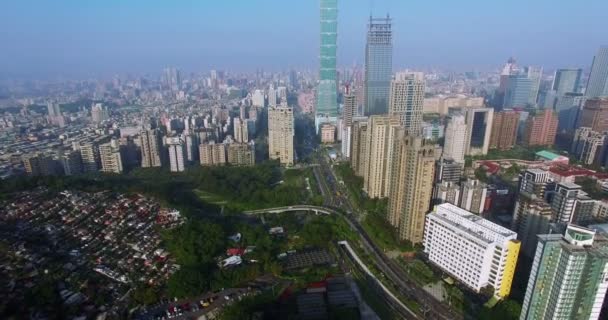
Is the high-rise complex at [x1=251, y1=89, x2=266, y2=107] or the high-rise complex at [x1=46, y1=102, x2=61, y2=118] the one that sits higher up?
the high-rise complex at [x1=251, y1=89, x2=266, y2=107]

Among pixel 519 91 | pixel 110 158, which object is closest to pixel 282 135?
pixel 110 158

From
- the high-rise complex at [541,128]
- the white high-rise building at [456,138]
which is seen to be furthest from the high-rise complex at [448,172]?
the high-rise complex at [541,128]

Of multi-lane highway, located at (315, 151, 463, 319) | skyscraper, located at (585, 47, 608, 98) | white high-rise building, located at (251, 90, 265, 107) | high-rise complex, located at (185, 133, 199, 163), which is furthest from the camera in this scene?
white high-rise building, located at (251, 90, 265, 107)

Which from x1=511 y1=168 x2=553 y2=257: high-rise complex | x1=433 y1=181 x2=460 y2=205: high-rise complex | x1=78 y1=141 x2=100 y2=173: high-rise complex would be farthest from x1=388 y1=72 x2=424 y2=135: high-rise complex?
x1=78 y1=141 x2=100 y2=173: high-rise complex

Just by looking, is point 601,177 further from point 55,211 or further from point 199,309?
point 55,211

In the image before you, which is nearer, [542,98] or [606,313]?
[606,313]

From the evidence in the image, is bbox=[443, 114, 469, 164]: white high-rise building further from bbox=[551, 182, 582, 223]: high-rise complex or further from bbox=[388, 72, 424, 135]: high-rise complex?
bbox=[551, 182, 582, 223]: high-rise complex

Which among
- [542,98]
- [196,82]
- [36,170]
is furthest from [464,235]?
[196,82]

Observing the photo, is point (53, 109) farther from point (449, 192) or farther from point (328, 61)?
point (449, 192)
